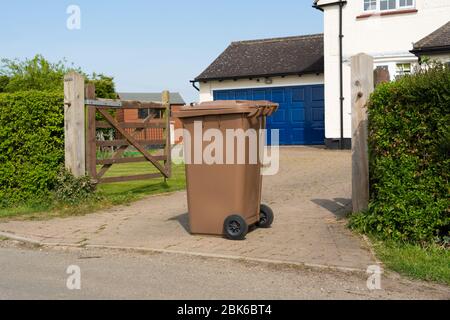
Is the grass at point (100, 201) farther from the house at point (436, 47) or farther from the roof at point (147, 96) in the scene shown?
the roof at point (147, 96)

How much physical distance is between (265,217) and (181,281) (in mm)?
2605

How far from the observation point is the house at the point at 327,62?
18.3 metres

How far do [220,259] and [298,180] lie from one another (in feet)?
21.4

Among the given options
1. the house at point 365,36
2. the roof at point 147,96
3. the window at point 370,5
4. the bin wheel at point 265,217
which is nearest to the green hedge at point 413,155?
the bin wheel at point 265,217

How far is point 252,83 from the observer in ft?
74.0

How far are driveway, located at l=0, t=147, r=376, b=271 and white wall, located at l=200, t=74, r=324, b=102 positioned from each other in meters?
9.51

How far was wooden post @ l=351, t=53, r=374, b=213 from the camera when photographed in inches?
316

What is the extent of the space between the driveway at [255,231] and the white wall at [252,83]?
31.2ft

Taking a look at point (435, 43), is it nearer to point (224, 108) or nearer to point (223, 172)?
point (224, 108)

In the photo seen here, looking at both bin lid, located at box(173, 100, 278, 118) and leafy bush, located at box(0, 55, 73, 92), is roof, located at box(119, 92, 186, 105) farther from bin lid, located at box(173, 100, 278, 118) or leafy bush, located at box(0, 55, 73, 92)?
bin lid, located at box(173, 100, 278, 118)

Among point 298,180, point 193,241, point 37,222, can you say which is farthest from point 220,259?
point 298,180
